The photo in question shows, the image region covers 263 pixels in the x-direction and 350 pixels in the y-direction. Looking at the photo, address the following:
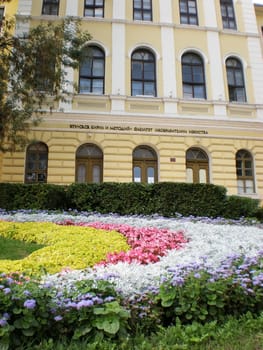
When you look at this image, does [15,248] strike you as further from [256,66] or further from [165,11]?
[256,66]

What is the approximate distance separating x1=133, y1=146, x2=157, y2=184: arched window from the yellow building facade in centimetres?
5

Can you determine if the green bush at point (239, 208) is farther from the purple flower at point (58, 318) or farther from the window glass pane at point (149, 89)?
the purple flower at point (58, 318)

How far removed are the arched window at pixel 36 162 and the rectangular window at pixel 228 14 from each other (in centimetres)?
1339

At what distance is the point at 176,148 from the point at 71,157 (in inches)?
212

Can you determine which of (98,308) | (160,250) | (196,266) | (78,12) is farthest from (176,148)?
(98,308)

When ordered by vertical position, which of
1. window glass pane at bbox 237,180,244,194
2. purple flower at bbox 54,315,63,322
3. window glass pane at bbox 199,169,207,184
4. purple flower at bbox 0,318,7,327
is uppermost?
window glass pane at bbox 199,169,207,184

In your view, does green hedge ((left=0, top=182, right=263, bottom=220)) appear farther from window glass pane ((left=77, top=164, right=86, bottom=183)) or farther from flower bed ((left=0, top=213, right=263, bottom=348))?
flower bed ((left=0, top=213, right=263, bottom=348))

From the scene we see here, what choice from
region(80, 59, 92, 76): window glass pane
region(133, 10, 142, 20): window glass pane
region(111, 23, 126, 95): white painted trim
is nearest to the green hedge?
region(111, 23, 126, 95): white painted trim

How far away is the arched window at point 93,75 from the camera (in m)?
16.7

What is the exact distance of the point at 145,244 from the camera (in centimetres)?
577

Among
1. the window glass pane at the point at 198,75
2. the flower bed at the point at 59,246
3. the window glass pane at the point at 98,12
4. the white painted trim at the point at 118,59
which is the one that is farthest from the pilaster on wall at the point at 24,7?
the flower bed at the point at 59,246

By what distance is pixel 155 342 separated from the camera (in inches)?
107

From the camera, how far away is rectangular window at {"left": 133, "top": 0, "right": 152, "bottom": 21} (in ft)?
59.6

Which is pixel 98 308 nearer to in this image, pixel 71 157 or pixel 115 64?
pixel 71 157
